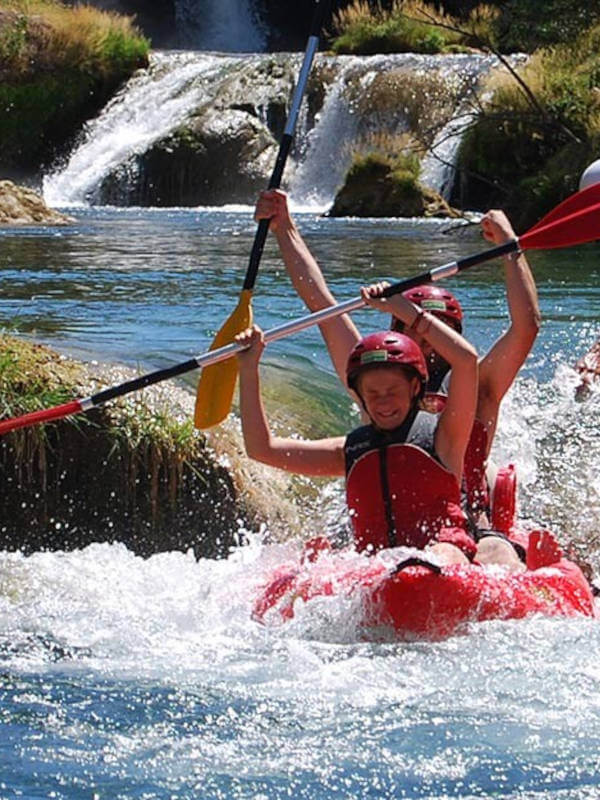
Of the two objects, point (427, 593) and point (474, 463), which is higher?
point (474, 463)

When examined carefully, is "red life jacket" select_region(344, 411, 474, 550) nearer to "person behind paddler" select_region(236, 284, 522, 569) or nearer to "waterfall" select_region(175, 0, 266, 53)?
Answer: "person behind paddler" select_region(236, 284, 522, 569)

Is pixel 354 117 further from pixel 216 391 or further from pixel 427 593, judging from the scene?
pixel 427 593

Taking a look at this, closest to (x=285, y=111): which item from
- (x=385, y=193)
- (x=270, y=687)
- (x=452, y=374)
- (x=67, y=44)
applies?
(x=385, y=193)

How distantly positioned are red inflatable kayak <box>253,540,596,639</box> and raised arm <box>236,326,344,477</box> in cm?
36

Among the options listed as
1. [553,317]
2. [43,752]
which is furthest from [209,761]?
[553,317]

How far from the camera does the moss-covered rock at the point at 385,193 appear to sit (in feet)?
64.3

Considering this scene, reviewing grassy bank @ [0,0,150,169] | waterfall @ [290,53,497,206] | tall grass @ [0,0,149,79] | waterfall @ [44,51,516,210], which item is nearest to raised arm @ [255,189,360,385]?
waterfall @ [44,51,516,210]

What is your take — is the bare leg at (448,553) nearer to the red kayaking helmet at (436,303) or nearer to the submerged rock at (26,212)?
the red kayaking helmet at (436,303)

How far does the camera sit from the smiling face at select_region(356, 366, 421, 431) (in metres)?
4.70

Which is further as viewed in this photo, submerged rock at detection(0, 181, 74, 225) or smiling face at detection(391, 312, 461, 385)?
submerged rock at detection(0, 181, 74, 225)

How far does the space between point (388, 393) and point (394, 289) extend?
0.36 meters

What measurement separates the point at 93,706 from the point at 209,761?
51 cm

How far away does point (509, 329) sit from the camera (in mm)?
5090

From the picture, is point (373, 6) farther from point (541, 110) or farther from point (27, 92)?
point (541, 110)
